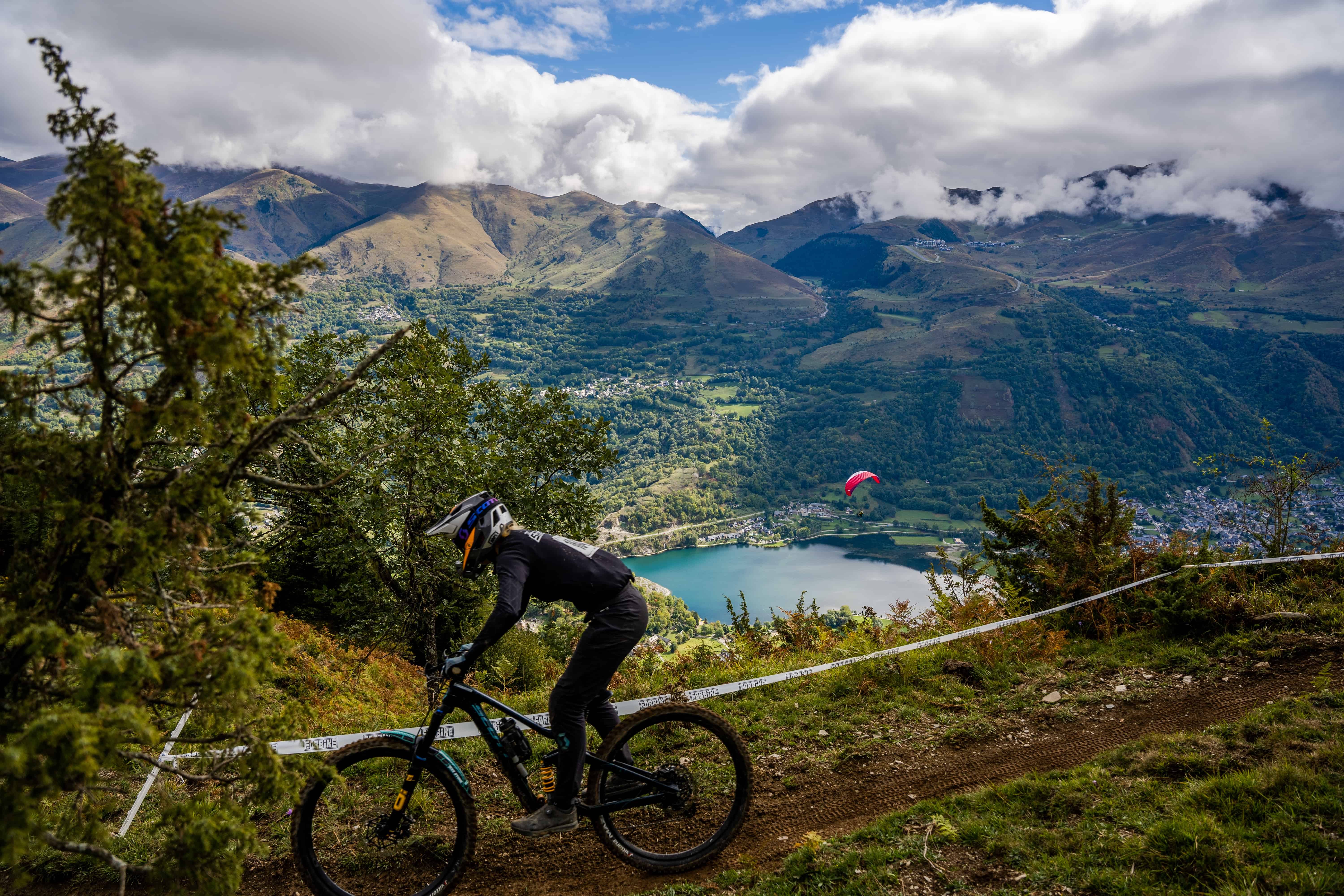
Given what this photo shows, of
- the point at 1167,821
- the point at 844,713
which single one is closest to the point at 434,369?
the point at 844,713

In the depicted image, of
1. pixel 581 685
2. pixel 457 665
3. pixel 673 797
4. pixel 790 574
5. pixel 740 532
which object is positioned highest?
pixel 457 665

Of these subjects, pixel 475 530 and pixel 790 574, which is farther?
pixel 790 574

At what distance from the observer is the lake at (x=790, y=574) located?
8625 centimetres

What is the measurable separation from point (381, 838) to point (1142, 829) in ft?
17.1

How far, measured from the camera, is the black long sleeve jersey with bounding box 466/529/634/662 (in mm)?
4523

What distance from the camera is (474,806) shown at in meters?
4.85

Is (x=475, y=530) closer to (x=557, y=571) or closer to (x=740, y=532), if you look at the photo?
(x=557, y=571)

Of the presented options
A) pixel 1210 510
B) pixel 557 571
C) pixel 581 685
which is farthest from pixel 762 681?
pixel 1210 510

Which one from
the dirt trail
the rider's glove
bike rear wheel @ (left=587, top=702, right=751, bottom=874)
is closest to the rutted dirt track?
the dirt trail

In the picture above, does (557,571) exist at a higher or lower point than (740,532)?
higher

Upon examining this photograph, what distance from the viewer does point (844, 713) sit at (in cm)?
679

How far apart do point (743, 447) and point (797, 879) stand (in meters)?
189

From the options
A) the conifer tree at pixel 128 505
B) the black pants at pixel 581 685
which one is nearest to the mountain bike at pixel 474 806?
the black pants at pixel 581 685

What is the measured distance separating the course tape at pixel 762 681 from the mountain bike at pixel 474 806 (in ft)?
0.56
